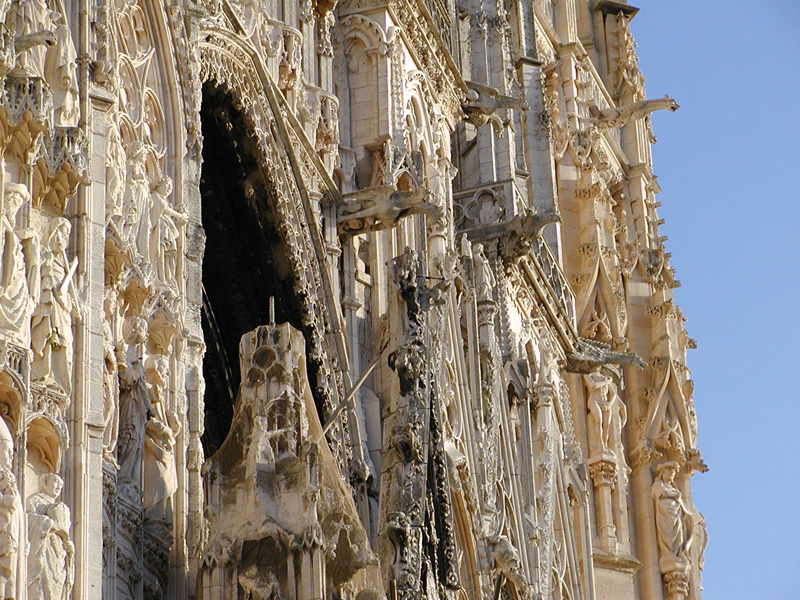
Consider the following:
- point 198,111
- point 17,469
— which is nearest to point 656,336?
point 198,111

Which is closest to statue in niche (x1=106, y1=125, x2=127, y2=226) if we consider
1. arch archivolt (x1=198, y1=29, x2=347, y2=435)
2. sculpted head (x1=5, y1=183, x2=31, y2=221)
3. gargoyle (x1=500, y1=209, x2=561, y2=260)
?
sculpted head (x1=5, y1=183, x2=31, y2=221)

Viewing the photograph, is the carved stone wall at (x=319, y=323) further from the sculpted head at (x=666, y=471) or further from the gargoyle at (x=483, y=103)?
the sculpted head at (x=666, y=471)

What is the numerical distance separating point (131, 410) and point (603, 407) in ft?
58.0

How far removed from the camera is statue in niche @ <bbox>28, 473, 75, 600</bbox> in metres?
13.4

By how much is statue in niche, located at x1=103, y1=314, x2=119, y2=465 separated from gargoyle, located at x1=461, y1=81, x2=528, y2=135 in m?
13.5

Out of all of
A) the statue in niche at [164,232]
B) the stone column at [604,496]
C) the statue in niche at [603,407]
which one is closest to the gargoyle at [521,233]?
the statue in niche at [603,407]

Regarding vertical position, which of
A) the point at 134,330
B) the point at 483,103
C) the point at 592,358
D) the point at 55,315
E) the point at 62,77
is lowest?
the point at 55,315

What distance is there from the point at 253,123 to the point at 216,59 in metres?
0.94

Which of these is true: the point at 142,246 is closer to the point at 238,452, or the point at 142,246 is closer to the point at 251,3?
the point at 238,452

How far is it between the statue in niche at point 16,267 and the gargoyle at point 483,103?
14725 millimetres

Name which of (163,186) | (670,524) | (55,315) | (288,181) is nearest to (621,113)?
(670,524)

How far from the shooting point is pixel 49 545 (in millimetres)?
13594

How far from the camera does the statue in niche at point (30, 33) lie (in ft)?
48.5

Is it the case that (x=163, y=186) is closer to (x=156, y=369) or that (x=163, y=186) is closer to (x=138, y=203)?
(x=138, y=203)
